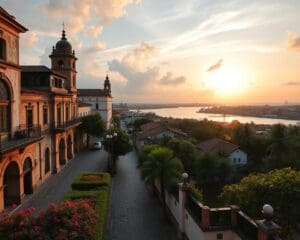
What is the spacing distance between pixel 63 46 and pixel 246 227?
33664 mm

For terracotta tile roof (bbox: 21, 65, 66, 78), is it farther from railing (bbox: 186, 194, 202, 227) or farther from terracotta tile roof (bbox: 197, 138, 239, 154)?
terracotta tile roof (bbox: 197, 138, 239, 154)

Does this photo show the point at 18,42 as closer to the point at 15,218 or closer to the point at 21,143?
the point at 21,143

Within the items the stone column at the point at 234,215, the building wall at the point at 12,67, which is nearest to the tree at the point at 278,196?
the stone column at the point at 234,215

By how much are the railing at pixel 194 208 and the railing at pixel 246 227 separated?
→ 6.09ft

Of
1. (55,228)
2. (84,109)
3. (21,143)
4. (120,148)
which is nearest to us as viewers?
(55,228)

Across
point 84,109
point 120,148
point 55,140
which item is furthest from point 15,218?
point 84,109

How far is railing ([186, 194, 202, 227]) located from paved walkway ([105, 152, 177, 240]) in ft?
7.96

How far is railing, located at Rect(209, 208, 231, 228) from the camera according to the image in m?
14.2

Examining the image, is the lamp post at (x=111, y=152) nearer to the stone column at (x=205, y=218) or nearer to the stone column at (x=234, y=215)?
the stone column at (x=205, y=218)

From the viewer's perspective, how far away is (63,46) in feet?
131

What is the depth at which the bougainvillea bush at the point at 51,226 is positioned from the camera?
9.39 metres

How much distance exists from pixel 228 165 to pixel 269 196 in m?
16.0

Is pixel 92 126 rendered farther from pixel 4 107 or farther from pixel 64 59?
pixel 4 107

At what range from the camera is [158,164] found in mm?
20047
